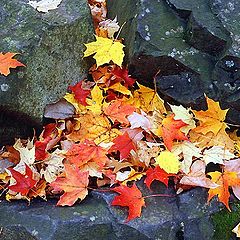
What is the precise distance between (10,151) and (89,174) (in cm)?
49

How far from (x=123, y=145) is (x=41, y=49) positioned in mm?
680

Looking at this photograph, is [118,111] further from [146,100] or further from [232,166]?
[232,166]

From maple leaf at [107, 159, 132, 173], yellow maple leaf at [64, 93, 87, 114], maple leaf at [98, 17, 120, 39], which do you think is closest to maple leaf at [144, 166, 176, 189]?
maple leaf at [107, 159, 132, 173]

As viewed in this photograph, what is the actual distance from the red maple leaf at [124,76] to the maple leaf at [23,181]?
768mm

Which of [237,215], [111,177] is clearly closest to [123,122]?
[111,177]

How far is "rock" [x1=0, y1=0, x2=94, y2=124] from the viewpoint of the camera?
2.54 metres

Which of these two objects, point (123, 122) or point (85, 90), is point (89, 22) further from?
point (123, 122)

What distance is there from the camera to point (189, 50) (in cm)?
262

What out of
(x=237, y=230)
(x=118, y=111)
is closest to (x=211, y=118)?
(x=118, y=111)

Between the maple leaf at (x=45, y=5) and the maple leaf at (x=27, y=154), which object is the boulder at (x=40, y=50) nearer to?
the maple leaf at (x=45, y=5)

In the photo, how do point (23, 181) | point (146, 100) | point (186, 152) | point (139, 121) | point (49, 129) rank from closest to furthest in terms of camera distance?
1. point (23, 181)
2. point (186, 152)
3. point (139, 121)
4. point (49, 129)
5. point (146, 100)

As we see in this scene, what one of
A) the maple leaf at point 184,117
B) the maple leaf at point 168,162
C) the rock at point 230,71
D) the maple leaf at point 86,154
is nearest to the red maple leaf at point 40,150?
the maple leaf at point 86,154

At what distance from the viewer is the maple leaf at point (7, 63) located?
8.08 feet

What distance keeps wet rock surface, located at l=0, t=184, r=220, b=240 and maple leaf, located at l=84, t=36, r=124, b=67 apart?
2.50ft
